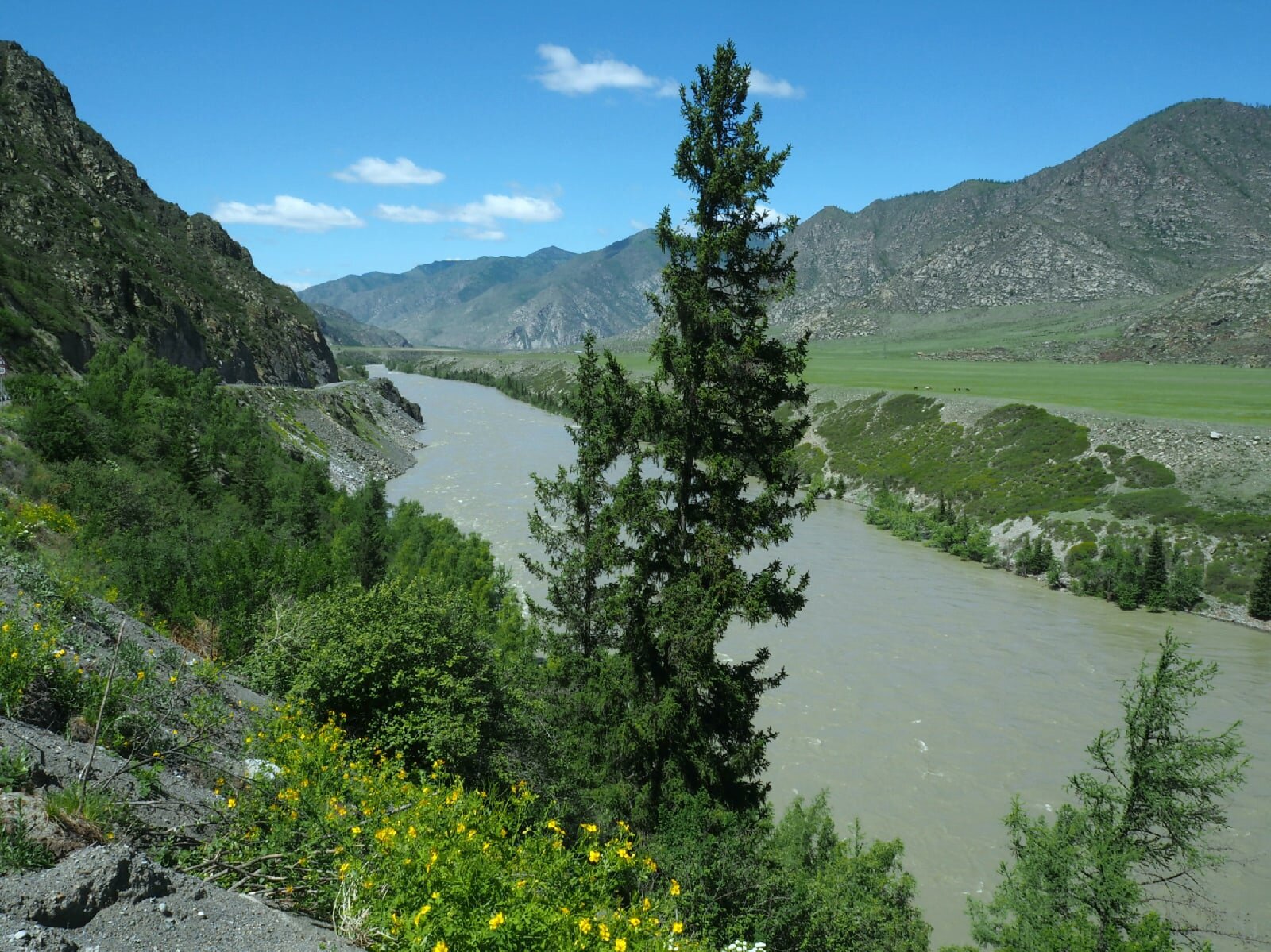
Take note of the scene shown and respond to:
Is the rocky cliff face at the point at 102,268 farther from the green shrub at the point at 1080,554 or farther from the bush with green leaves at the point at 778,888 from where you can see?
the green shrub at the point at 1080,554

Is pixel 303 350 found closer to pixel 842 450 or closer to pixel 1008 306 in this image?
pixel 842 450

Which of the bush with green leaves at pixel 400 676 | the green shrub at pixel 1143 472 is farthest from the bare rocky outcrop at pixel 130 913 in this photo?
the green shrub at pixel 1143 472

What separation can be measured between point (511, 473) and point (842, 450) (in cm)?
3499

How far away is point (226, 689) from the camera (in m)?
10.9

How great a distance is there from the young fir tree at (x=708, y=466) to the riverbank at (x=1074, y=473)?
1325 inches

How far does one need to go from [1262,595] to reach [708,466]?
1542 inches

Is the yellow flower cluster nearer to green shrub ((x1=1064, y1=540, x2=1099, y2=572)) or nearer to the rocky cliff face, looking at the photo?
the rocky cliff face

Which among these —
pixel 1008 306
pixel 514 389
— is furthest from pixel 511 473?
pixel 1008 306

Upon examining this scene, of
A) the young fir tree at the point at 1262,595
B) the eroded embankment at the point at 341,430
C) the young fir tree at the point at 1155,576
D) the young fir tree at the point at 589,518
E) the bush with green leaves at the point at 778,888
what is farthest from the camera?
the eroded embankment at the point at 341,430

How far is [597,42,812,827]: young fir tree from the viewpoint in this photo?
10422mm

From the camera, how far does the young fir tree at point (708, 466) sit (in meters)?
10.4

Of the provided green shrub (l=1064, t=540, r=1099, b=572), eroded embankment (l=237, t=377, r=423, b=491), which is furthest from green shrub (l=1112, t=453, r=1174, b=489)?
eroded embankment (l=237, t=377, r=423, b=491)

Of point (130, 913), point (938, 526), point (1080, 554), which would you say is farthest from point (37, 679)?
point (938, 526)

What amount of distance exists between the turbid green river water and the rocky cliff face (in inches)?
1042
